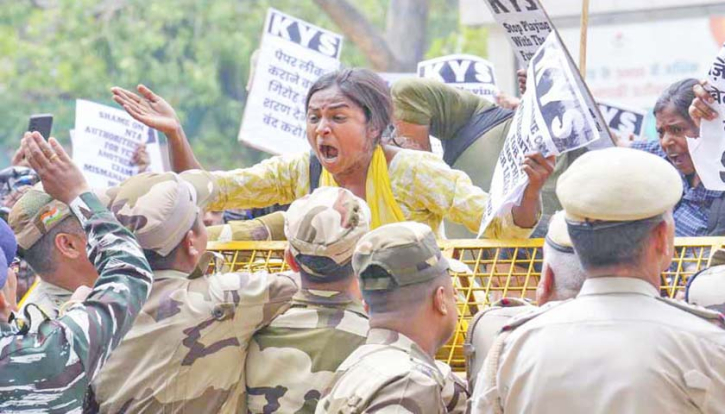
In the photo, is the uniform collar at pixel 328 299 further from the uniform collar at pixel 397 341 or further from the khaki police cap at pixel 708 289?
the khaki police cap at pixel 708 289

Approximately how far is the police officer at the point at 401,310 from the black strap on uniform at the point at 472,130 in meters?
3.11

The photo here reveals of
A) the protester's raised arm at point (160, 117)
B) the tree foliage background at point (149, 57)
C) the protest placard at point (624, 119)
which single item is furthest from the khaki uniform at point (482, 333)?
the tree foliage background at point (149, 57)

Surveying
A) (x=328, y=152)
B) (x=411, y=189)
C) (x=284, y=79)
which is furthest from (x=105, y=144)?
(x=411, y=189)

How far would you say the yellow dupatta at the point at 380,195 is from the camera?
5.41 m

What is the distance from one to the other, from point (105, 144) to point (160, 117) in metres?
4.48

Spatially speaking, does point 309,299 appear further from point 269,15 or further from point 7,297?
point 269,15

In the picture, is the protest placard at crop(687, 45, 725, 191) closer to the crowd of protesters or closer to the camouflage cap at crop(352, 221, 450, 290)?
the crowd of protesters

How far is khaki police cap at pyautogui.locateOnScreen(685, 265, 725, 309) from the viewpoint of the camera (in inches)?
152

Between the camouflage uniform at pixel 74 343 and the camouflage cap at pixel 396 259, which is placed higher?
the camouflage cap at pixel 396 259

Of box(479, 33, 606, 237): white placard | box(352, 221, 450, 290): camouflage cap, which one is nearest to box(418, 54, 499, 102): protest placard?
box(479, 33, 606, 237): white placard

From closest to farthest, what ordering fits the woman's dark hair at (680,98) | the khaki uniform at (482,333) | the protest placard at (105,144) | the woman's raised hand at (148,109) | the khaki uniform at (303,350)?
the khaki uniform at (482,333)
the khaki uniform at (303,350)
the woman's raised hand at (148,109)
the woman's dark hair at (680,98)
the protest placard at (105,144)

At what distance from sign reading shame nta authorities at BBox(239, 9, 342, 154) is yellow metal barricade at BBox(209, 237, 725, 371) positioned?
4.51 meters

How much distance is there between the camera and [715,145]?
5406 millimetres

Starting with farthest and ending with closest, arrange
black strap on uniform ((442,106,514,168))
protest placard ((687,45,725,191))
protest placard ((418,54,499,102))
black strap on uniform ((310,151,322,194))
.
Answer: protest placard ((418,54,499,102)) < black strap on uniform ((442,106,514,168)) < black strap on uniform ((310,151,322,194)) < protest placard ((687,45,725,191))
